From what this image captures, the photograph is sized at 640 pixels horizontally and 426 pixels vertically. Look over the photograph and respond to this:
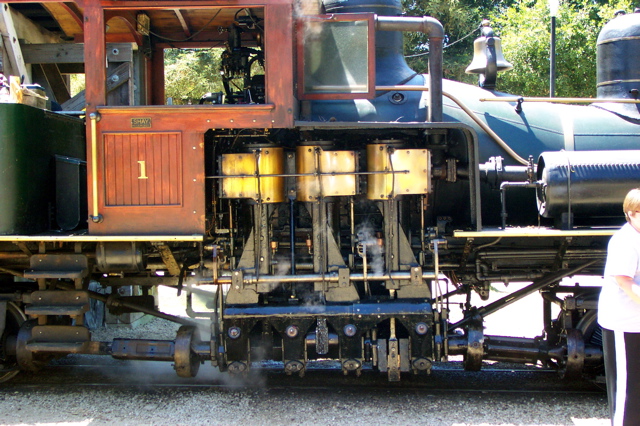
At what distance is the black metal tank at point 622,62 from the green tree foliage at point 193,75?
849cm

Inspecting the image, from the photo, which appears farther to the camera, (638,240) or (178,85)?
(178,85)

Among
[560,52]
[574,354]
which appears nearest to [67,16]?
[574,354]

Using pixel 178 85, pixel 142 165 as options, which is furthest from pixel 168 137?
pixel 178 85

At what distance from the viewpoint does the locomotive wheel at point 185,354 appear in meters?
4.92

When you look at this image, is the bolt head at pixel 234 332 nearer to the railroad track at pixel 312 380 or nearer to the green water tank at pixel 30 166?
the railroad track at pixel 312 380

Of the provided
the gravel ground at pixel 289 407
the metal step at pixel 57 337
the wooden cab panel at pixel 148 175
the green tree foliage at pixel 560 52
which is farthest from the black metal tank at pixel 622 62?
the green tree foliage at pixel 560 52

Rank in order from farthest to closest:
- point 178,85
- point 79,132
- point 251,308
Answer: point 178,85 < point 79,132 < point 251,308

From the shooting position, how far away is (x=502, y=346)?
5020mm

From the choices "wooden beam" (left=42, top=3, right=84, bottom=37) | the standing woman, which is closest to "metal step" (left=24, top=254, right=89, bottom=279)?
"wooden beam" (left=42, top=3, right=84, bottom=37)

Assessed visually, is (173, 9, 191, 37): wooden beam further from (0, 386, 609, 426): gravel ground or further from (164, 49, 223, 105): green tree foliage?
(164, 49, 223, 105): green tree foliage

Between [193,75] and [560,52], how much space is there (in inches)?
290

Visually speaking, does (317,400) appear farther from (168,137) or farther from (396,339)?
(168,137)

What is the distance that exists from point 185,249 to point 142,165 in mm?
861

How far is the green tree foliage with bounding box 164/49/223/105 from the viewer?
41.5ft
